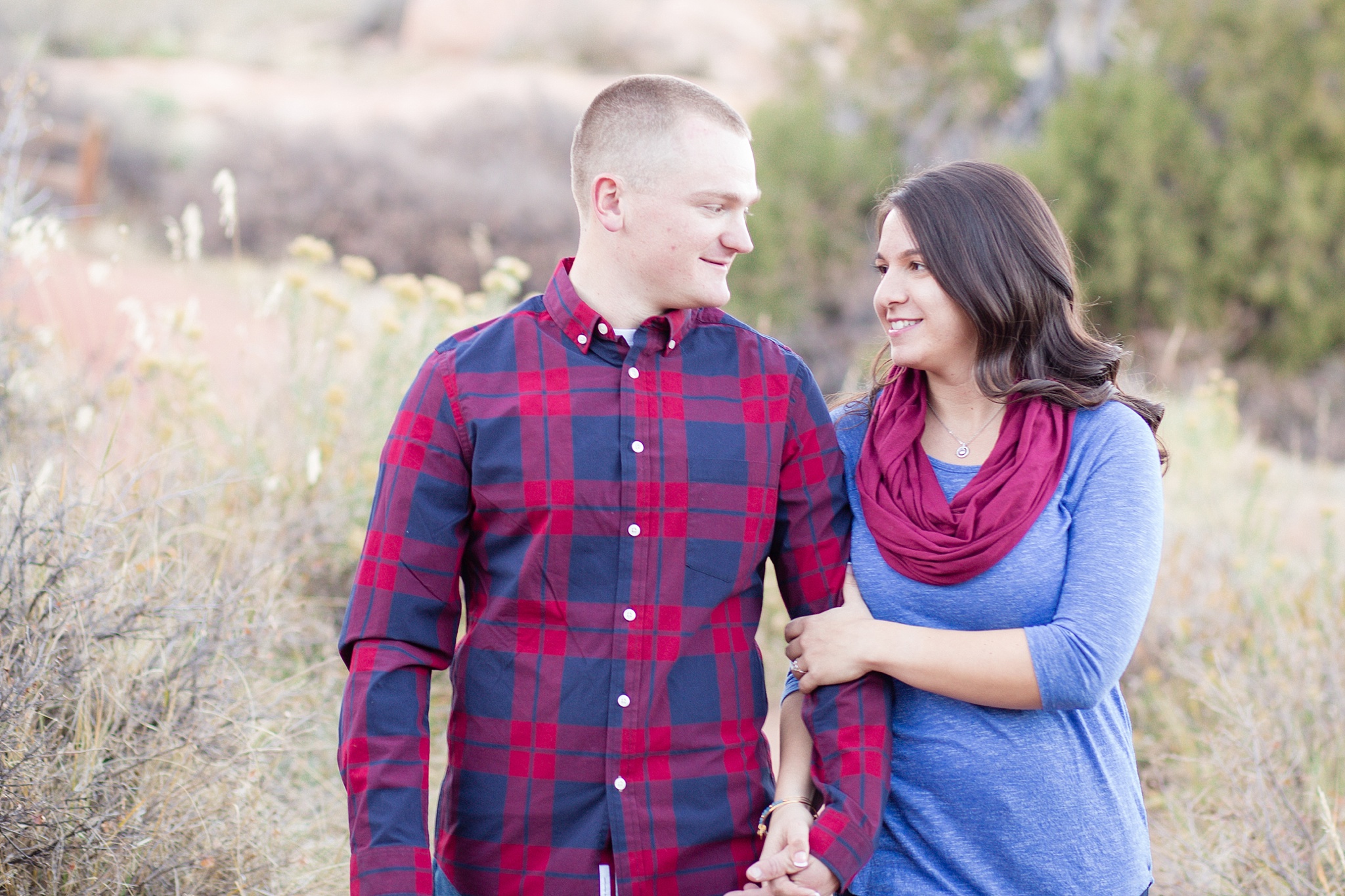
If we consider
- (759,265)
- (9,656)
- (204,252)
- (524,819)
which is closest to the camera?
(524,819)

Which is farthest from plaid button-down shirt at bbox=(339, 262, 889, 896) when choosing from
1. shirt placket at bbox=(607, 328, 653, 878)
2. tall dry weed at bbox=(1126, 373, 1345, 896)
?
tall dry weed at bbox=(1126, 373, 1345, 896)

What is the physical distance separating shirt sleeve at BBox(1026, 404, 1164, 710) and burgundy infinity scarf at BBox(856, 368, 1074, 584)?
3.3 inches

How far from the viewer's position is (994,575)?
A: 81.4 inches

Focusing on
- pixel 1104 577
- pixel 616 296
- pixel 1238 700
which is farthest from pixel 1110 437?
pixel 1238 700

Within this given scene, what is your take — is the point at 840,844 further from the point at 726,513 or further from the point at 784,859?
the point at 726,513

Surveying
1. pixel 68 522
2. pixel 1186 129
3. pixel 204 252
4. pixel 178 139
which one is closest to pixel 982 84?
pixel 1186 129

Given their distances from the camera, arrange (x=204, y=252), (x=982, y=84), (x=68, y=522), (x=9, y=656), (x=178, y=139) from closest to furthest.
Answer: (x=9, y=656)
(x=68, y=522)
(x=982, y=84)
(x=204, y=252)
(x=178, y=139)

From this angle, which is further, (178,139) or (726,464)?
(178,139)

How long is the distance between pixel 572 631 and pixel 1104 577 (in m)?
0.90

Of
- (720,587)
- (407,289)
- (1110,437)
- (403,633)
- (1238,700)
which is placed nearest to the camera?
(403,633)

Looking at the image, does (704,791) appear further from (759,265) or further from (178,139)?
(178,139)

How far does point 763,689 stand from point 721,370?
0.58 meters

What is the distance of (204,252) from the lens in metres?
14.7

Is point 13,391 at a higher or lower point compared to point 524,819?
higher
